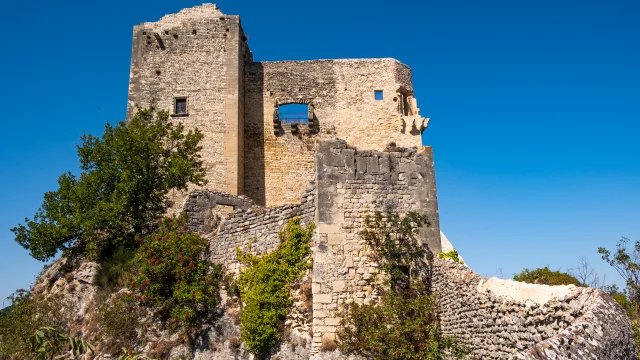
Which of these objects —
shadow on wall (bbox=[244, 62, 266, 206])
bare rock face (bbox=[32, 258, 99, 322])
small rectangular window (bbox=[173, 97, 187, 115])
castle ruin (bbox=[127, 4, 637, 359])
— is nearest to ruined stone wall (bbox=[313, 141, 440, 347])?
castle ruin (bbox=[127, 4, 637, 359])

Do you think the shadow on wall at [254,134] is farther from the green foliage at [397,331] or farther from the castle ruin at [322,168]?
the green foliage at [397,331]

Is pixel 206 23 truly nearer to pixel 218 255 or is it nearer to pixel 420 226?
pixel 218 255

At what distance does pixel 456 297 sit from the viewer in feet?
29.6

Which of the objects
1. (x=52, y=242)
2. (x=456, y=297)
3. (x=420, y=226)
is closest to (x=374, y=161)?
(x=420, y=226)

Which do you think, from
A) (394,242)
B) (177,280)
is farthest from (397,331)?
(177,280)

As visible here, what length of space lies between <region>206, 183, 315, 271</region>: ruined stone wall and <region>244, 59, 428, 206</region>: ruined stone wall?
34.5 ft

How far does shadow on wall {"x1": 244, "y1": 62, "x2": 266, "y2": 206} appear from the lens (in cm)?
2325

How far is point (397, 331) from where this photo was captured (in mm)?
9078

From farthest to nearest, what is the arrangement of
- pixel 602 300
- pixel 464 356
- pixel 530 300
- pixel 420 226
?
pixel 420 226 < pixel 464 356 < pixel 530 300 < pixel 602 300

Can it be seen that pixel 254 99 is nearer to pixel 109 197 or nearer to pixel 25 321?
pixel 109 197

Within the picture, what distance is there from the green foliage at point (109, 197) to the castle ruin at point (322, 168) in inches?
51.3

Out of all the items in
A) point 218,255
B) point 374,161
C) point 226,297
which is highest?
point 374,161

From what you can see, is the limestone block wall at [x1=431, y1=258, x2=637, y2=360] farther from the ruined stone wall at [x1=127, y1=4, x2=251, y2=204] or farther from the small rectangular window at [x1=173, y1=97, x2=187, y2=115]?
the small rectangular window at [x1=173, y1=97, x2=187, y2=115]

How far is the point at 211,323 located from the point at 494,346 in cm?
651
